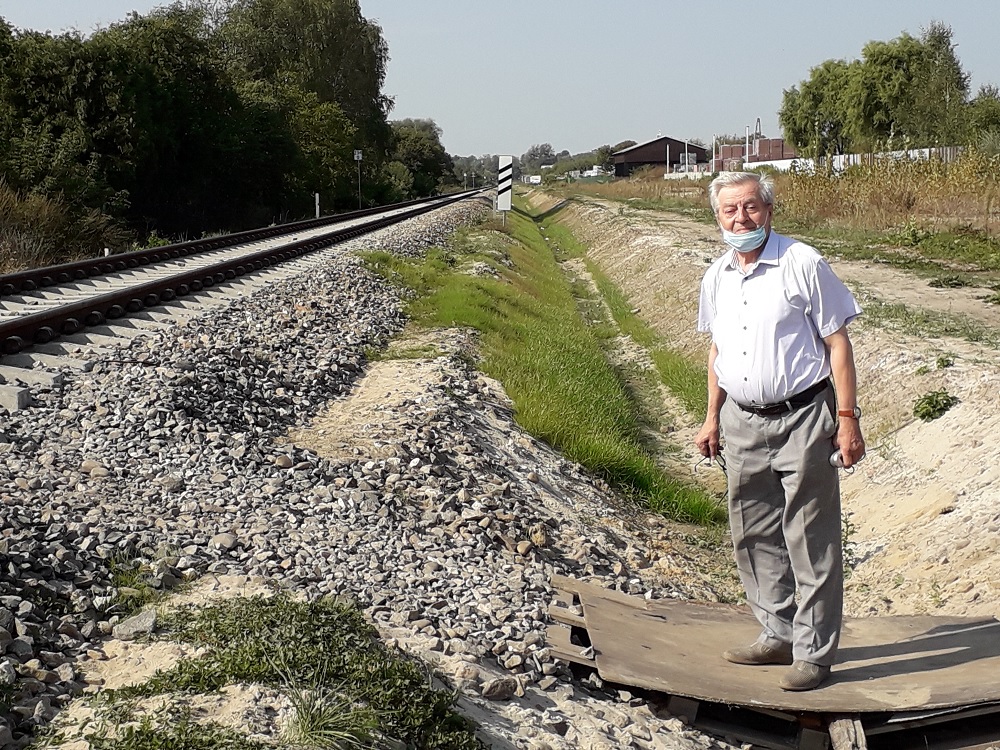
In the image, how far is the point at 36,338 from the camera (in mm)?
8891

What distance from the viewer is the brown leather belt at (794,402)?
4051mm

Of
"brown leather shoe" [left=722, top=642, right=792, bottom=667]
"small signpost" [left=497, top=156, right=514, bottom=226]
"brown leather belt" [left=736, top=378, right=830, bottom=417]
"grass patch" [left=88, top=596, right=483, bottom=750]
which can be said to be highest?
"small signpost" [left=497, top=156, right=514, bottom=226]

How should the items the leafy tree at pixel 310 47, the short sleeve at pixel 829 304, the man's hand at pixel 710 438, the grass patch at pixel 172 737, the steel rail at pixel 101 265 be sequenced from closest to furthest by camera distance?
the grass patch at pixel 172 737 < the short sleeve at pixel 829 304 < the man's hand at pixel 710 438 < the steel rail at pixel 101 265 < the leafy tree at pixel 310 47

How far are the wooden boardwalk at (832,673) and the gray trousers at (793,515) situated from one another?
0.78ft

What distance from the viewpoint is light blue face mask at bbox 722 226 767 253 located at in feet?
13.3

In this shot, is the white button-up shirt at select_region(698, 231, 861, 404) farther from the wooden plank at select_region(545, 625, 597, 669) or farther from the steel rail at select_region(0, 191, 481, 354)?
the steel rail at select_region(0, 191, 481, 354)

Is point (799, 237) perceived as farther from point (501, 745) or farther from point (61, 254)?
point (501, 745)

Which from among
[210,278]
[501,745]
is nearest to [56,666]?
[501,745]

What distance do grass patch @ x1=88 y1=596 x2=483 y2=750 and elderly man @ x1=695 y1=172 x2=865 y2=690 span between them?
4.95ft

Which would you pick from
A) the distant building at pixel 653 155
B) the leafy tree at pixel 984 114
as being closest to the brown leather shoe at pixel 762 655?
the leafy tree at pixel 984 114

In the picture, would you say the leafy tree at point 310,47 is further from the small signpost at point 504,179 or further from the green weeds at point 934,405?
the green weeds at point 934,405

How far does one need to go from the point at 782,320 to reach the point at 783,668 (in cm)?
160

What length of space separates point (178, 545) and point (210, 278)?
9768 mm

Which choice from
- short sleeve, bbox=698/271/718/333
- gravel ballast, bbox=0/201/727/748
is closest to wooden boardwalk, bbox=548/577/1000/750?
gravel ballast, bbox=0/201/727/748
